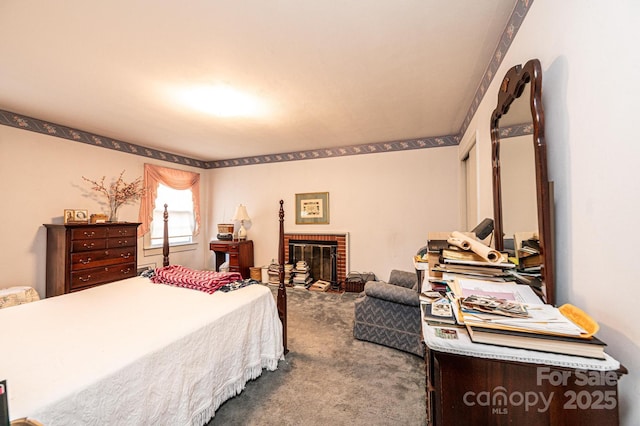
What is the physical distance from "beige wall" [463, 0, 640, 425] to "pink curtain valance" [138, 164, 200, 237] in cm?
513

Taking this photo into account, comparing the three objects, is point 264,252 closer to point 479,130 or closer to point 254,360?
point 254,360

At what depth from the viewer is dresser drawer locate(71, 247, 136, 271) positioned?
302cm

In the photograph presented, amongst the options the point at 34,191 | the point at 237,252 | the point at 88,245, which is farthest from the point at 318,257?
the point at 34,191

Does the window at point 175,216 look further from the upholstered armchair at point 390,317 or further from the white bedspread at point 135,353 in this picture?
the upholstered armchair at point 390,317

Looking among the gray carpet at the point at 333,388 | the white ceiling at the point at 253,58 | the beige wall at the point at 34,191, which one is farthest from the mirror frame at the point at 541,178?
the beige wall at the point at 34,191

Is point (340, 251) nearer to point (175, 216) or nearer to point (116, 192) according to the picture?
point (175, 216)

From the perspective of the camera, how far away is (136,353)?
118 centimetres

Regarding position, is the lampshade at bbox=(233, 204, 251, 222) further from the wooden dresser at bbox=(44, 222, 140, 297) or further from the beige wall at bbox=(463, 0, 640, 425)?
the beige wall at bbox=(463, 0, 640, 425)

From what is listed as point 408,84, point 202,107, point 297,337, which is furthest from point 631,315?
point 202,107

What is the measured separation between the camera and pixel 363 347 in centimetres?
245

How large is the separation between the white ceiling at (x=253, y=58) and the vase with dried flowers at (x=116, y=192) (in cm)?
93

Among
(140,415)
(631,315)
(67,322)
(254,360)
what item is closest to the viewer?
(631,315)

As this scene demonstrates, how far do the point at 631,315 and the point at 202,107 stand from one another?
328 centimetres

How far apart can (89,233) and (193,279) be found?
2053mm
